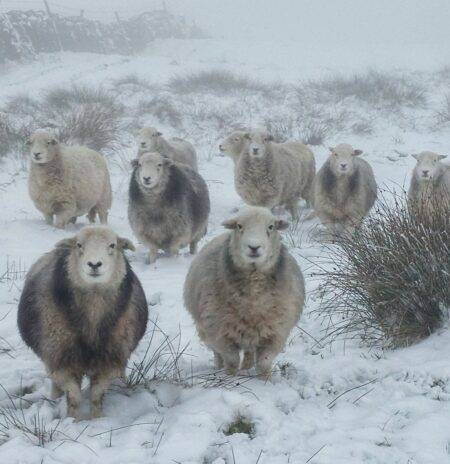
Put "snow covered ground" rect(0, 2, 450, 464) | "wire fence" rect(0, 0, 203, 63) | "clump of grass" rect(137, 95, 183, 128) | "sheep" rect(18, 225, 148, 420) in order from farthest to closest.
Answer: "wire fence" rect(0, 0, 203, 63) → "clump of grass" rect(137, 95, 183, 128) → "sheep" rect(18, 225, 148, 420) → "snow covered ground" rect(0, 2, 450, 464)

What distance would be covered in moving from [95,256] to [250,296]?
3.43 ft

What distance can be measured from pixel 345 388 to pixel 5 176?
8.33 m

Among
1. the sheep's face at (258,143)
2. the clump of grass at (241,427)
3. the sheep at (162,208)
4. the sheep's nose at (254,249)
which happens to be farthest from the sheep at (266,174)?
the clump of grass at (241,427)

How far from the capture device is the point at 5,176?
32.6ft

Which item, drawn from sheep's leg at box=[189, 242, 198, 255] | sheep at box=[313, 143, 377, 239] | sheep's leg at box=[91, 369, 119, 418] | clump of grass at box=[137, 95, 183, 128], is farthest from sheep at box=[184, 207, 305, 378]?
clump of grass at box=[137, 95, 183, 128]

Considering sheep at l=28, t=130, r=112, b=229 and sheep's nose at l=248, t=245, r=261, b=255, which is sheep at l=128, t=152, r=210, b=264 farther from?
sheep's nose at l=248, t=245, r=261, b=255

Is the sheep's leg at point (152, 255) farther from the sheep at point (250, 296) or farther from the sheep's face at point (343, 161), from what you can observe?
the sheep at point (250, 296)

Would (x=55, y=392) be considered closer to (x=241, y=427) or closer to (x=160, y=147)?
(x=241, y=427)

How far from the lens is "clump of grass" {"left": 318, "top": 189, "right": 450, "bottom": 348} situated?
12.4 feet

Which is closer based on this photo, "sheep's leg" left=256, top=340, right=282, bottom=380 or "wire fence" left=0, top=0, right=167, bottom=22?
→ "sheep's leg" left=256, top=340, right=282, bottom=380

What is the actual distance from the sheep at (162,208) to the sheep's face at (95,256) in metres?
3.37

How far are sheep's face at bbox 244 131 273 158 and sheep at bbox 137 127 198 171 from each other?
4.59 ft

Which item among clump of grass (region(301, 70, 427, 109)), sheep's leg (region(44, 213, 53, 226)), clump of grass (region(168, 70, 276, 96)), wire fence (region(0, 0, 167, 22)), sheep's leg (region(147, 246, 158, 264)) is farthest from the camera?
wire fence (region(0, 0, 167, 22))

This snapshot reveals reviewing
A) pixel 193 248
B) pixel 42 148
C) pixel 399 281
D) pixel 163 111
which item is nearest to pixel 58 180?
pixel 42 148
